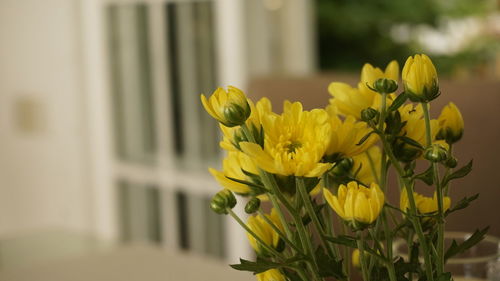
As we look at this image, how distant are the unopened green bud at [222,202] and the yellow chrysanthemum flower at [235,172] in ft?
0.03

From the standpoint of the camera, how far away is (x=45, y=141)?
8.99 ft

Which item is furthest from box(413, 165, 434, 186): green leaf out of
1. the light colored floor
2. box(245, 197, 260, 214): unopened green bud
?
the light colored floor

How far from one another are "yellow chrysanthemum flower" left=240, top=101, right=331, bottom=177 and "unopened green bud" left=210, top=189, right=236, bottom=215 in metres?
0.06

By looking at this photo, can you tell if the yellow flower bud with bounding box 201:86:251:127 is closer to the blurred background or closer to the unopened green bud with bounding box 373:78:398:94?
the unopened green bud with bounding box 373:78:398:94

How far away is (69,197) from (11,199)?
1.07ft

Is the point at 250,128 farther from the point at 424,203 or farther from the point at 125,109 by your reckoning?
the point at 125,109

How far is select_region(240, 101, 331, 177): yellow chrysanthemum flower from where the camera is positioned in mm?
445

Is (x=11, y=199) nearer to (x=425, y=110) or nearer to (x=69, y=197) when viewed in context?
(x=69, y=197)

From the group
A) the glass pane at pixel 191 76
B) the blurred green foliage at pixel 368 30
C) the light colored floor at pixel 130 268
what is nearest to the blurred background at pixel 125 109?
the glass pane at pixel 191 76

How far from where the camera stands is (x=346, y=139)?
1.60ft

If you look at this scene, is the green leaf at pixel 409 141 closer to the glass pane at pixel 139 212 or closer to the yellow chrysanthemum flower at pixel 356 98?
the yellow chrysanthemum flower at pixel 356 98

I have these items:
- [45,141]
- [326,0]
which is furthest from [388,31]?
[45,141]

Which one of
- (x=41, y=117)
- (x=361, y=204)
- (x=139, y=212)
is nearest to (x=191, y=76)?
(x=139, y=212)

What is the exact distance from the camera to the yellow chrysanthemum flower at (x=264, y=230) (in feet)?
1.66
